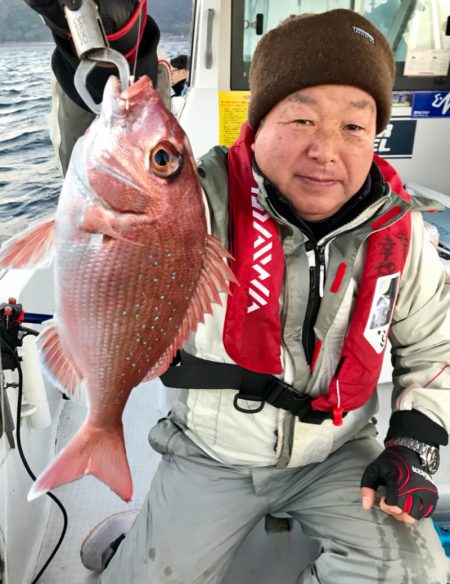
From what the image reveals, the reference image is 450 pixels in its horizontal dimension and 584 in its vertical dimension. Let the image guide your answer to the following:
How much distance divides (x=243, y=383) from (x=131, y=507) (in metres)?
1.09

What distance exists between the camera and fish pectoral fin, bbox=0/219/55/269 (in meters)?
1.14

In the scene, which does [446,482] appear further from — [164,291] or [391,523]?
[164,291]

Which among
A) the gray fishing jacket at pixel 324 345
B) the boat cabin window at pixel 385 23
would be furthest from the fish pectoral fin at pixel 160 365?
the boat cabin window at pixel 385 23

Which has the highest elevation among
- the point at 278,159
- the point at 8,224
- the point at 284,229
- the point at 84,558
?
the point at 278,159

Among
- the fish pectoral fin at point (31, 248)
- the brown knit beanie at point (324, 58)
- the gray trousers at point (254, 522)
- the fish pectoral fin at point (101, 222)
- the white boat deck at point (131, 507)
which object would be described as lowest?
the white boat deck at point (131, 507)

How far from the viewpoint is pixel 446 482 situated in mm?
2736

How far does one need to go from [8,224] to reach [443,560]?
10651 mm

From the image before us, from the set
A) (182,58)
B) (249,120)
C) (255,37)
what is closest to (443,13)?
(255,37)

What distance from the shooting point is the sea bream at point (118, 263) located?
1.08m

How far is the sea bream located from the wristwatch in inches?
41.0

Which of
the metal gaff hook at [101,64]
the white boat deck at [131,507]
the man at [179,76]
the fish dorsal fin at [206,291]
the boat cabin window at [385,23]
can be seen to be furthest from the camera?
the man at [179,76]

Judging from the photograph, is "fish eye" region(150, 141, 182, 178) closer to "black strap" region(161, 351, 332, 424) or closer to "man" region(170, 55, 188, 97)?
"black strap" region(161, 351, 332, 424)

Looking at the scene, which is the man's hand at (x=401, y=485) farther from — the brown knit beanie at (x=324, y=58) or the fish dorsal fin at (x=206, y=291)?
the brown knit beanie at (x=324, y=58)

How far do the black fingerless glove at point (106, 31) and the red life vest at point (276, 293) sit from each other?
1.91 feet
